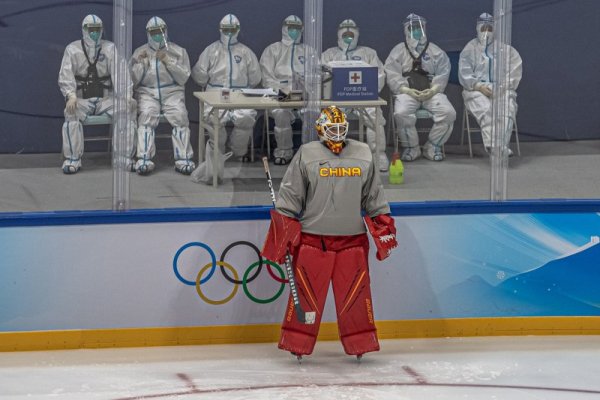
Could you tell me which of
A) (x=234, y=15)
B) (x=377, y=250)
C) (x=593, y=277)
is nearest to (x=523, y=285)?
(x=593, y=277)

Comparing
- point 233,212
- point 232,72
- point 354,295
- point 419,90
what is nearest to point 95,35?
point 232,72

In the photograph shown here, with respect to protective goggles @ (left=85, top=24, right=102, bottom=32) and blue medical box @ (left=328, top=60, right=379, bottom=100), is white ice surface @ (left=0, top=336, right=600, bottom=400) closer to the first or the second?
blue medical box @ (left=328, top=60, right=379, bottom=100)

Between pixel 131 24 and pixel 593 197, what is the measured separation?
274 centimetres

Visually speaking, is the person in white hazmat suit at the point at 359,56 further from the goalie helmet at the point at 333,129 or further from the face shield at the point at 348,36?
the goalie helmet at the point at 333,129

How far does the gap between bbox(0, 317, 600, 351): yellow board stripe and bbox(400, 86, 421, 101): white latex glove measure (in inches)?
49.3

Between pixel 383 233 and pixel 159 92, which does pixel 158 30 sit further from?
pixel 383 233

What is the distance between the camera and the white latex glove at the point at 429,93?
7.48 m

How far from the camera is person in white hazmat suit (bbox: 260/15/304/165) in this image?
7.28 metres

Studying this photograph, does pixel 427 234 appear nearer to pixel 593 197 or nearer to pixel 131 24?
pixel 593 197

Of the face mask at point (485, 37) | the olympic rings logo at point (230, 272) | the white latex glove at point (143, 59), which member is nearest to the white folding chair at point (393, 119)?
the face mask at point (485, 37)

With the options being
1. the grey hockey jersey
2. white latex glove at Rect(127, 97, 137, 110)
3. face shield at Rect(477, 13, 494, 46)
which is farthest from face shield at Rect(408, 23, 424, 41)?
white latex glove at Rect(127, 97, 137, 110)

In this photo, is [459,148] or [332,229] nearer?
[332,229]

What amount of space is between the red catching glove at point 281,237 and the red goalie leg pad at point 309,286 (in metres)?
0.09

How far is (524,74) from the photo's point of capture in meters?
7.51
